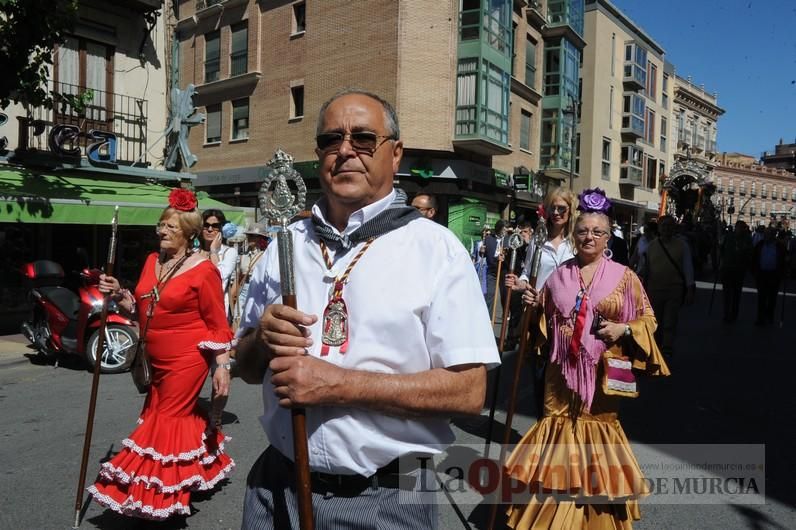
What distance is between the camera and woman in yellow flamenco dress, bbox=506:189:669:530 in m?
3.45

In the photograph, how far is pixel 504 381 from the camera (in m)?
7.60

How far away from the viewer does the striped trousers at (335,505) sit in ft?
6.03

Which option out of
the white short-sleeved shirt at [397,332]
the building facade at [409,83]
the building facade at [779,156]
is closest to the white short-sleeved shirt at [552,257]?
the white short-sleeved shirt at [397,332]

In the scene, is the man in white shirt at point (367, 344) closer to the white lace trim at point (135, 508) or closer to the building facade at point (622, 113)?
the white lace trim at point (135, 508)

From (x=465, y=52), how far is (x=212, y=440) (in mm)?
21464

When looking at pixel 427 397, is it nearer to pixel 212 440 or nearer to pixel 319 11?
pixel 212 440

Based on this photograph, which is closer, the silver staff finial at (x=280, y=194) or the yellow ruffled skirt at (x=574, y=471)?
the silver staff finial at (x=280, y=194)

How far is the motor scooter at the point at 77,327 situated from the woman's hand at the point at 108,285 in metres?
4.42

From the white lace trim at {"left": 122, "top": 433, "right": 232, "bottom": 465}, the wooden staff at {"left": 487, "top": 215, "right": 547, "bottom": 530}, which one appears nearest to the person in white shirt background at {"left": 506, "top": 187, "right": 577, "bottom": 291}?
the wooden staff at {"left": 487, "top": 215, "right": 547, "bottom": 530}

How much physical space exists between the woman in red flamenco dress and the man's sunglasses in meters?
2.35

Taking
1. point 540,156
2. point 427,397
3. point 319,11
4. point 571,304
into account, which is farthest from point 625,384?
point 540,156

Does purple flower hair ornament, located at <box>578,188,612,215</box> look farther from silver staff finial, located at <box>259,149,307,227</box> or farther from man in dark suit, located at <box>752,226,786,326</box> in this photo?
man in dark suit, located at <box>752,226,786,326</box>

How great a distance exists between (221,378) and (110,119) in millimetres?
11316

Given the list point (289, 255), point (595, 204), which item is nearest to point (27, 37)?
point (595, 204)
